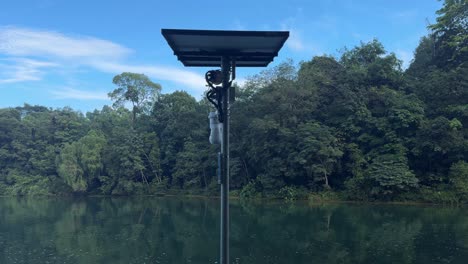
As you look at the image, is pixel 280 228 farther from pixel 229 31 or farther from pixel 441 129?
pixel 229 31

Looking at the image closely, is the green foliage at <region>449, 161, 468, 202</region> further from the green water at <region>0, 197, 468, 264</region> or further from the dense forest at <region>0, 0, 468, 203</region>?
the green water at <region>0, 197, 468, 264</region>

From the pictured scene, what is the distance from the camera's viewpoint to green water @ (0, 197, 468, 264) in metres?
9.65

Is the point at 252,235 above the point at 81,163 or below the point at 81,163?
below

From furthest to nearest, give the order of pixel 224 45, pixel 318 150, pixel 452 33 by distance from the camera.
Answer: pixel 452 33, pixel 318 150, pixel 224 45

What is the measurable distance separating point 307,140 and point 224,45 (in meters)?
19.3

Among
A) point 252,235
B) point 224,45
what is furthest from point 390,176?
point 224,45

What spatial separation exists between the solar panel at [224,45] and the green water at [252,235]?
24.8 feet

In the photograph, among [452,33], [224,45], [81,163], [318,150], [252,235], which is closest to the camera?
[224,45]

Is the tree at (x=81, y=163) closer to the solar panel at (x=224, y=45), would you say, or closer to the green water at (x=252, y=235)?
the green water at (x=252, y=235)

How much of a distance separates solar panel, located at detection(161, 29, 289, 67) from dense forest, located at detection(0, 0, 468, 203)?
18490 millimetres

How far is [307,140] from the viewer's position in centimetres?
2111

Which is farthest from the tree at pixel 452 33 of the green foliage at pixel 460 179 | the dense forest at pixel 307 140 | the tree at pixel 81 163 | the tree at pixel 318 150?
the tree at pixel 81 163

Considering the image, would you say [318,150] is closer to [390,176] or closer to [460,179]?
[390,176]

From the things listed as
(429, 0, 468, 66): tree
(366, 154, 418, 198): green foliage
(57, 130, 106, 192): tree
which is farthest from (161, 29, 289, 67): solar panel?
(57, 130, 106, 192): tree
